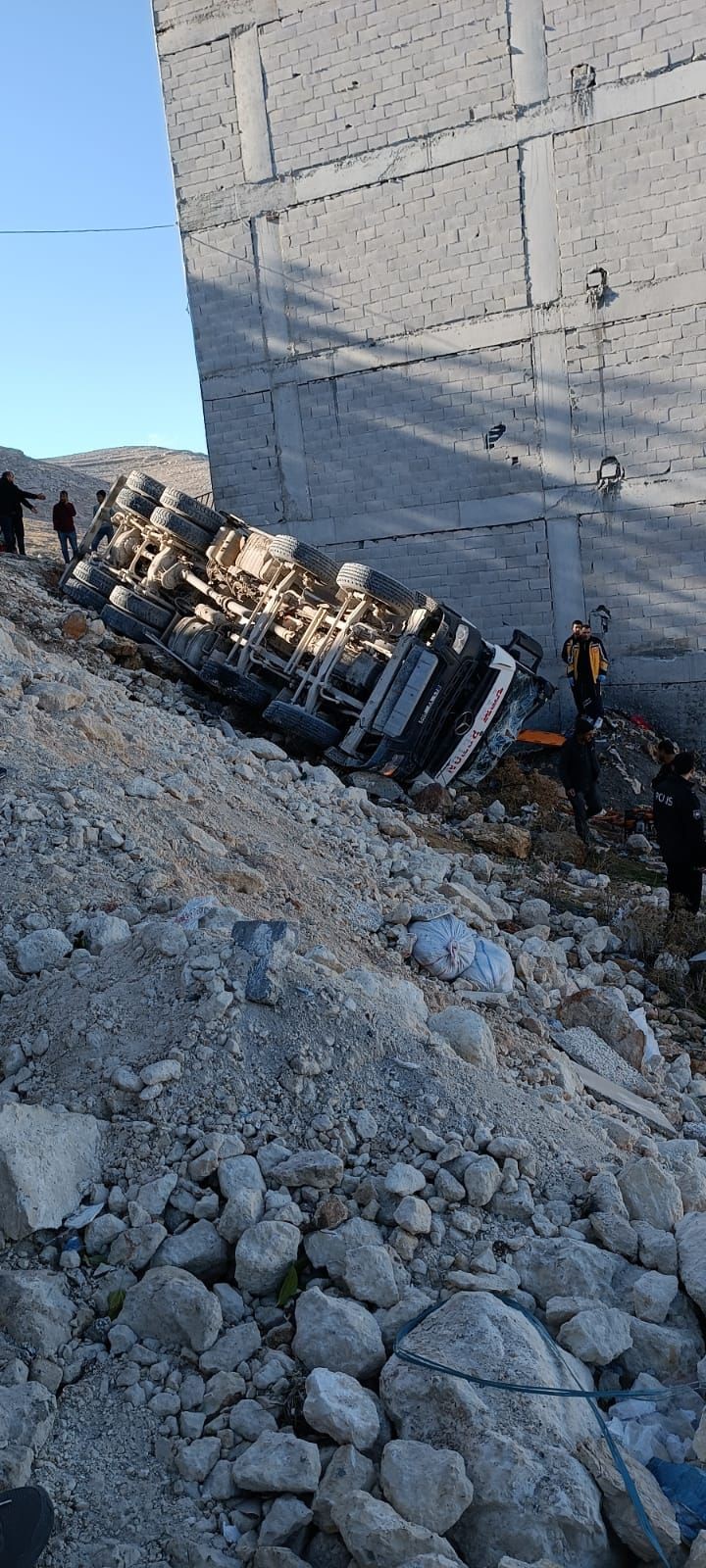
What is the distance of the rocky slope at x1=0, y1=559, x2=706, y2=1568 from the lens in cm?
270

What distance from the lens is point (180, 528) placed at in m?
11.3

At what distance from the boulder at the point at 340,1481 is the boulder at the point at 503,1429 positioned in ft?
0.52

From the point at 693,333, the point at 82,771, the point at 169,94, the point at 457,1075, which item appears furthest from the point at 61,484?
the point at 457,1075

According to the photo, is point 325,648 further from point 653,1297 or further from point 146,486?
point 653,1297

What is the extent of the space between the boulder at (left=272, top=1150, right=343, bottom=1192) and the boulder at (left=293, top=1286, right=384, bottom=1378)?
1.46 ft

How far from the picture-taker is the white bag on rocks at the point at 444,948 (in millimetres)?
5914

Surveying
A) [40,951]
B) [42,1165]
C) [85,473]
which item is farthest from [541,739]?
[85,473]

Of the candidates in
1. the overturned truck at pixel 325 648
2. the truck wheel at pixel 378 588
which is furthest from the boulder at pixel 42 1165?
the truck wheel at pixel 378 588

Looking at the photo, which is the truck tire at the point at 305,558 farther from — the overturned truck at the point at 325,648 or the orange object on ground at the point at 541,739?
the orange object on ground at the point at 541,739

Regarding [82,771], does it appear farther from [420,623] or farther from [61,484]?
[61,484]

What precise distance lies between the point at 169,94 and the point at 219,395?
364 centimetres

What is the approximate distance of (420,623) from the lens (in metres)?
9.92

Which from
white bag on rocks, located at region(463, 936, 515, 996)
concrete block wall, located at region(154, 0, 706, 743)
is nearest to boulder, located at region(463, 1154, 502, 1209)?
white bag on rocks, located at region(463, 936, 515, 996)

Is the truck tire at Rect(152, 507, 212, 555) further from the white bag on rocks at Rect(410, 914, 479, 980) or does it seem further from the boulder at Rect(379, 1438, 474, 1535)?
the boulder at Rect(379, 1438, 474, 1535)
